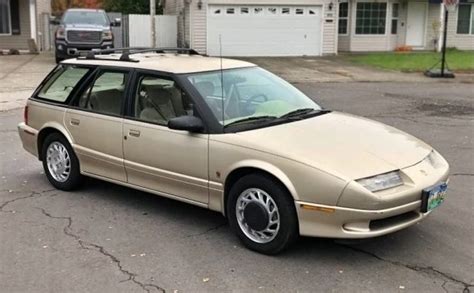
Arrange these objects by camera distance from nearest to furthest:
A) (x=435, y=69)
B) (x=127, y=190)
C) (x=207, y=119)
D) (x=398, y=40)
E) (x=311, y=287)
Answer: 1. (x=311, y=287)
2. (x=207, y=119)
3. (x=127, y=190)
4. (x=435, y=69)
5. (x=398, y=40)

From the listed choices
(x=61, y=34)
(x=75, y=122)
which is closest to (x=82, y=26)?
(x=61, y=34)

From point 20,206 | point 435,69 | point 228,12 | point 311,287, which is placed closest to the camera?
point 311,287

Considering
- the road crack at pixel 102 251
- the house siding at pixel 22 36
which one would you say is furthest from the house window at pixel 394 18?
the road crack at pixel 102 251

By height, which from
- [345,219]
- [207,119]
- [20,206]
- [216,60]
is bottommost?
[20,206]

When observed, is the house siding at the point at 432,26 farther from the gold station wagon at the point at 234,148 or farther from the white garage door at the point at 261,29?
the gold station wagon at the point at 234,148

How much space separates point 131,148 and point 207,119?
970mm

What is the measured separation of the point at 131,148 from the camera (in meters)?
5.64

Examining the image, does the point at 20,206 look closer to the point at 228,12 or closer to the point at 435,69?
the point at 435,69

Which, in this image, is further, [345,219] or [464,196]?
[464,196]

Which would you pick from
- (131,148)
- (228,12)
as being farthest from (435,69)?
(131,148)

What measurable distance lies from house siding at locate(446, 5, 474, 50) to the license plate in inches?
1163

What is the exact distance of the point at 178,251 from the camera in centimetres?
480

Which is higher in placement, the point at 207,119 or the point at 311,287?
the point at 207,119

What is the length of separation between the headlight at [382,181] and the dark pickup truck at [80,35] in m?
18.5
